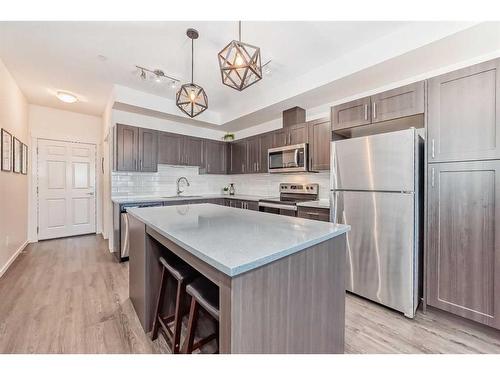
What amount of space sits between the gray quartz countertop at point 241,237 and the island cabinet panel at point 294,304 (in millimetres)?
67

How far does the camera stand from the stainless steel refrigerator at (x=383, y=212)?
1.99 meters

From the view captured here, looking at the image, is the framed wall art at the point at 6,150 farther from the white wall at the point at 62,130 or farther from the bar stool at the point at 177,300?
the bar stool at the point at 177,300

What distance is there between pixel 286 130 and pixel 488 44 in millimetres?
2321

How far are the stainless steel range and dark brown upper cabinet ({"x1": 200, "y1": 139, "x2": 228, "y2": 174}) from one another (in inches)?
60.0

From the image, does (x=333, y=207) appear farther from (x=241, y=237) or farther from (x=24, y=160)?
(x=24, y=160)

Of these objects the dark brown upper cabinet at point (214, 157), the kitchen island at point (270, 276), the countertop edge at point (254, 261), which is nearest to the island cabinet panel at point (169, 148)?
the dark brown upper cabinet at point (214, 157)

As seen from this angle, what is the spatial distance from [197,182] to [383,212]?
3.72 meters

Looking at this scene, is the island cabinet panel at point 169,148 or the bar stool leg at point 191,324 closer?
the bar stool leg at point 191,324

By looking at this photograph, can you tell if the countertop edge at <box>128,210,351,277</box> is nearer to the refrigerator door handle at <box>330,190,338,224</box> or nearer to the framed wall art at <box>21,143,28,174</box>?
the refrigerator door handle at <box>330,190,338,224</box>

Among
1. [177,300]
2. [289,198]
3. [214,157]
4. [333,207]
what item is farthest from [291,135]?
[177,300]

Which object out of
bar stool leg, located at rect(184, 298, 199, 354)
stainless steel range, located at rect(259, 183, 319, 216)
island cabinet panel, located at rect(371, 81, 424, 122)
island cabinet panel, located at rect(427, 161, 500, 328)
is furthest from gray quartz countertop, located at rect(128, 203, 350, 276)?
stainless steel range, located at rect(259, 183, 319, 216)

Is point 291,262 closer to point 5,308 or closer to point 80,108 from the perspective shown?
point 5,308

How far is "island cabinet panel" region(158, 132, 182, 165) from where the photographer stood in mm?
4062
